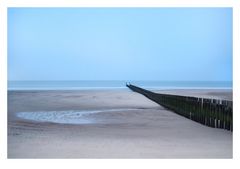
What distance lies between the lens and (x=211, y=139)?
362 inches

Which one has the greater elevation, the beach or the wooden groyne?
the wooden groyne

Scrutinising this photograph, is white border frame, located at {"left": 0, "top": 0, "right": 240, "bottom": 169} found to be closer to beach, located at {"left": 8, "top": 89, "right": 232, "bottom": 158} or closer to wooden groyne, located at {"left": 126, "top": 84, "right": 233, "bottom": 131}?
beach, located at {"left": 8, "top": 89, "right": 232, "bottom": 158}

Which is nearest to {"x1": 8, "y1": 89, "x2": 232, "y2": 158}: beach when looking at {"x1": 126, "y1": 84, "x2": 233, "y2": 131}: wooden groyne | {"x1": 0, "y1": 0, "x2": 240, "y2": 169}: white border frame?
{"x1": 126, "y1": 84, "x2": 233, "y2": 131}: wooden groyne
